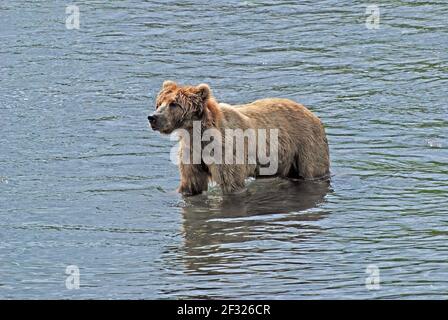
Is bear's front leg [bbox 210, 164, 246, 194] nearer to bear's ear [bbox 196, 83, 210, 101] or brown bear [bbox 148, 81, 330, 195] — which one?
brown bear [bbox 148, 81, 330, 195]

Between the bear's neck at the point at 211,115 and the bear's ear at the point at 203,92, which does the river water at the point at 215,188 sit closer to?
the bear's neck at the point at 211,115

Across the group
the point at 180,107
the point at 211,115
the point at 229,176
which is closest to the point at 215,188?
the point at 229,176

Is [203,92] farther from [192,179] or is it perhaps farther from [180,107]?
[192,179]

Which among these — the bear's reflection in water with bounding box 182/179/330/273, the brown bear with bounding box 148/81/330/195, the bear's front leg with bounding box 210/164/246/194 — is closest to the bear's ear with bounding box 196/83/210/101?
the brown bear with bounding box 148/81/330/195

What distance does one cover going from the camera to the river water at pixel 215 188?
9883mm

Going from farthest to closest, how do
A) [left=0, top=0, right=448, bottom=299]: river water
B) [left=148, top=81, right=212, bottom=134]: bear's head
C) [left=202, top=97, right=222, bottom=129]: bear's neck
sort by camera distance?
[left=202, top=97, right=222, bottom=129]: bear's neck
[left=148, top=81, right=212, bottom=134]: bear's head
[left=0, top=0, right=448, bottom=299]: river water

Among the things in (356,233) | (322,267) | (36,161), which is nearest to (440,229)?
(356,233)

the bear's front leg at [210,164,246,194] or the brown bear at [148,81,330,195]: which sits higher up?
the brown bear at [148,81,330,195]

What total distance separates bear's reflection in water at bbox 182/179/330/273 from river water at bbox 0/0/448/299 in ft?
0.09

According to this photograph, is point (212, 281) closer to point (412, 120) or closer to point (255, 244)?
point (255, 244)

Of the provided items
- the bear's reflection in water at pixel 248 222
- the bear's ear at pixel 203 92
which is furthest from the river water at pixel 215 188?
the bear's ear at pixel 203 92

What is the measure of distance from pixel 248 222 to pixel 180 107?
1352 millimetres

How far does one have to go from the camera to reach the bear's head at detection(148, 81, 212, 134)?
468 inches

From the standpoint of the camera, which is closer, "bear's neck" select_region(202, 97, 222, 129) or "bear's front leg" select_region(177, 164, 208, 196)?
"bear's neck" select_region(202, 97, 222, 129)
